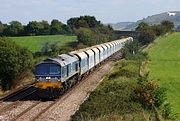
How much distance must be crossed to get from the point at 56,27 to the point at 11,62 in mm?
95427

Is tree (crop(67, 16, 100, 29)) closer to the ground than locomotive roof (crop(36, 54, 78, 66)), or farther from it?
farther from it

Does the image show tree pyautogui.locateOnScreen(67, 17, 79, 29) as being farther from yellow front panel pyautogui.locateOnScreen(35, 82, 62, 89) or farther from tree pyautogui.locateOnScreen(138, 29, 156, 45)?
yellow front panel pyautogui.locateOnScreen(35, 82, 62, 89)

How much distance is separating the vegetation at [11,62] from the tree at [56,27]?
300 feet

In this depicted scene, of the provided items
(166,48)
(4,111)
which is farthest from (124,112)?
(166,48)

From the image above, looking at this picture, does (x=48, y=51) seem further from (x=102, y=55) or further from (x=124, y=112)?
(x=124, y=112)

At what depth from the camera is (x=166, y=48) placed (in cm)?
8938

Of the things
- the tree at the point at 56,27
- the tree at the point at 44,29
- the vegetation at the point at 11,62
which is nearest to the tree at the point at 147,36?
the tree at the point at 56,27

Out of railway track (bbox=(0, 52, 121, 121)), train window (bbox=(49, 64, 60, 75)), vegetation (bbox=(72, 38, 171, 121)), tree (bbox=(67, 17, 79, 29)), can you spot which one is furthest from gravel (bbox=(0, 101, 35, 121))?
tree (bbox=(67, 17, 79, 29))

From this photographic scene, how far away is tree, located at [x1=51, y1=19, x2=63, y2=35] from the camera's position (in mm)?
130125

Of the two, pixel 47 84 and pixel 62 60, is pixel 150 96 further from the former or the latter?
pixel 62 60

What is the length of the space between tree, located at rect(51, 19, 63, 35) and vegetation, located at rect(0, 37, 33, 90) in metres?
91.5

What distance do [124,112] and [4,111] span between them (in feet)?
27.2

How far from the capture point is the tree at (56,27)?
427 ft

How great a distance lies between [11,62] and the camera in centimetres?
3566
